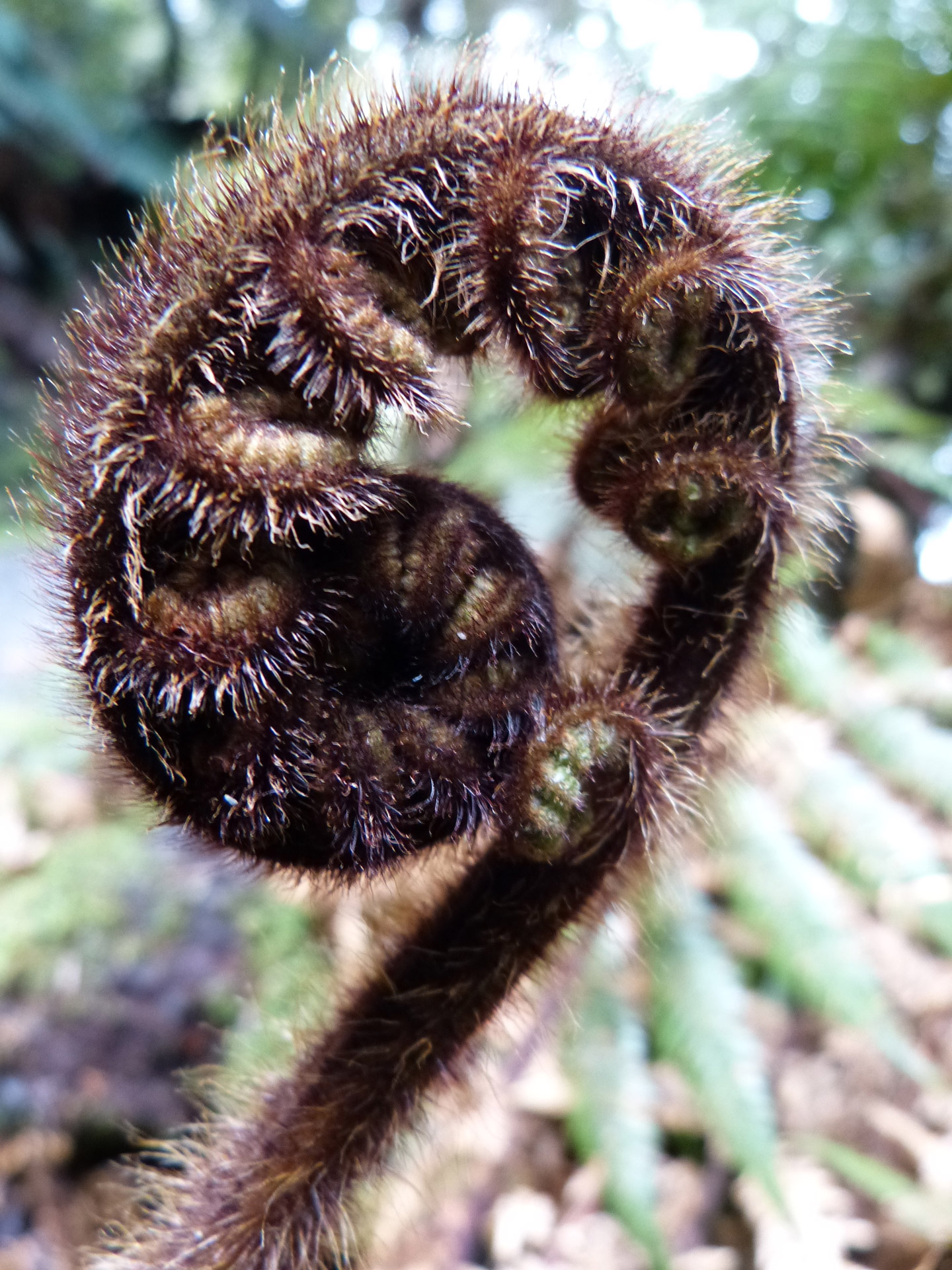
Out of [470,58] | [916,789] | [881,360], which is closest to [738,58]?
[881,360]

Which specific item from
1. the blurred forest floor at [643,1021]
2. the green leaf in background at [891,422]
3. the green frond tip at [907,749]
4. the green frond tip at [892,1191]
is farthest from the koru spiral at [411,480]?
the green leaf in background at [891,422]

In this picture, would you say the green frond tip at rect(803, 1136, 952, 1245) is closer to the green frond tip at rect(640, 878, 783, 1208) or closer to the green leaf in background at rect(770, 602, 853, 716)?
the green frond tip at rect(640, 878, 783, 1208)

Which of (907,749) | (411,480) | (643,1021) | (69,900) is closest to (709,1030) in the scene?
(643,1021)

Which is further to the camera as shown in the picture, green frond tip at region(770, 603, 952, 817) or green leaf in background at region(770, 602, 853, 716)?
green leaf in background at region(770, 602, 853, 716)

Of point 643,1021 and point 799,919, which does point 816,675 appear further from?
point 643,1021

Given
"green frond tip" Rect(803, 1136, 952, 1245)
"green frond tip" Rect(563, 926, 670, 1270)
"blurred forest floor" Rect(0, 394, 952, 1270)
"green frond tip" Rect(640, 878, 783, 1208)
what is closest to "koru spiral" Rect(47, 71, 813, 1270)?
"blurred forest floor" Rect(0, 394, 952, 1270)

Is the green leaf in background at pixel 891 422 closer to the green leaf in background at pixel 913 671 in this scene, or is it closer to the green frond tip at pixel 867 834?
the green leaf in background at pixel 913 671
